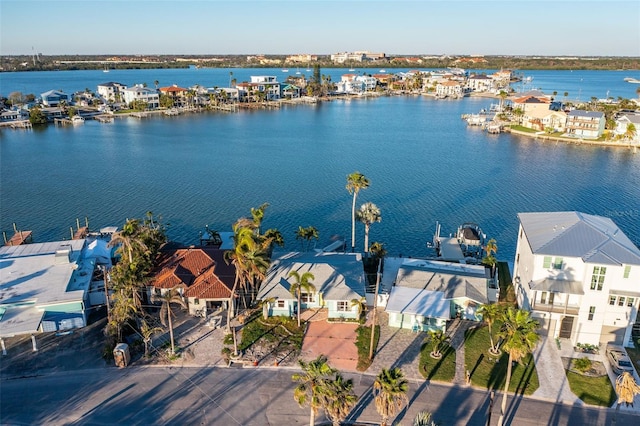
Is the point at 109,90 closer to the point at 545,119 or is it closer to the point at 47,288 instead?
the point at 545,119

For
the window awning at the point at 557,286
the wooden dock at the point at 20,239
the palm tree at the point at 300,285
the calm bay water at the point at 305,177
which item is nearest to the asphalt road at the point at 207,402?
the palm tree at the point at 300,285

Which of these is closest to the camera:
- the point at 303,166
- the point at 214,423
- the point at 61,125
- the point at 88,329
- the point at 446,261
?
the point at 214,423

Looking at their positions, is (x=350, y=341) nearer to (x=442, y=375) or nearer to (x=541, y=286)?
(x=442, y=375)

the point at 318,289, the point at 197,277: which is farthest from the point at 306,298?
the point at 197,277

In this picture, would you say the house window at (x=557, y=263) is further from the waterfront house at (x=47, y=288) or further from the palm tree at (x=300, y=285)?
the waterfront house at (x=47, y=288)

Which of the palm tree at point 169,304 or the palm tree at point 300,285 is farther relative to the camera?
the palm tree at point 300,285

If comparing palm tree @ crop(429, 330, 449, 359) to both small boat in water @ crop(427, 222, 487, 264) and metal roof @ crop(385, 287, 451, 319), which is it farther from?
small boat in water @ crop(427, 222, 487, 264)

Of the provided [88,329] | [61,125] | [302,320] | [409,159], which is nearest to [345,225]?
[302,320]
